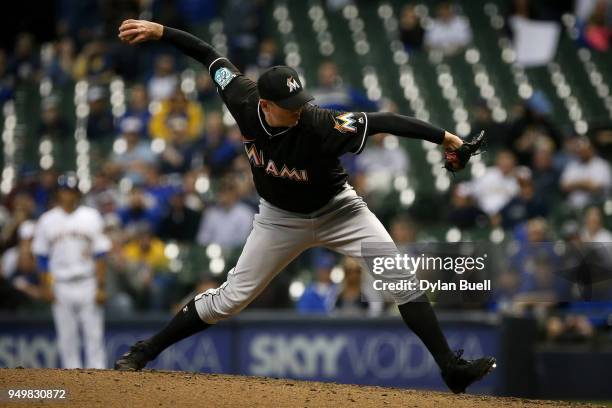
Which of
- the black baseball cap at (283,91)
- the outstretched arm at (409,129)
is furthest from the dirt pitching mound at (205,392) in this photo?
the black baseball cap at (283,91)

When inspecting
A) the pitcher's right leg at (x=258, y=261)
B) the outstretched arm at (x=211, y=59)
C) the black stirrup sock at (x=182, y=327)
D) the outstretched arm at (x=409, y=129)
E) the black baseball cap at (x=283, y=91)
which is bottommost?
the black stirrup sock at (x=182, y=327)

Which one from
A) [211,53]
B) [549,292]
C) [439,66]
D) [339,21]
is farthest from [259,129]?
[339,21]

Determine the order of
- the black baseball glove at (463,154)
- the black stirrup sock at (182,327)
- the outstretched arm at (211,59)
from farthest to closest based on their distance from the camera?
1. the black stirrup sock at (182,327)
2. the outstretched arm at (211,59)
3. the black baseball glove at (463,154)

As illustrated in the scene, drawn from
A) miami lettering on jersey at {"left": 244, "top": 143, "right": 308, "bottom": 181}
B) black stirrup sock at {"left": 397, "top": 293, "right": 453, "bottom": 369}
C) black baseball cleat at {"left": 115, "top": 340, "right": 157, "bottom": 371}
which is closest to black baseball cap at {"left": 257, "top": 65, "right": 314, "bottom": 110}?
miami lettering on jersey at {"left": 244, "top": 143, "right": 308, "bottom": 181}

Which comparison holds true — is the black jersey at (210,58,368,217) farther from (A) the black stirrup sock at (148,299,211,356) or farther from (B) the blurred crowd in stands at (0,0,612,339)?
(B) the blurred crowd in stands at (0,0,612,339)

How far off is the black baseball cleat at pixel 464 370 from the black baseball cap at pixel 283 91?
1.59 m

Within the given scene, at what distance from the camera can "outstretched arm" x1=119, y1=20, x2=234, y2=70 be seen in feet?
18.7

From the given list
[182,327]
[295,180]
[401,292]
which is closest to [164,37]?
[295,180]

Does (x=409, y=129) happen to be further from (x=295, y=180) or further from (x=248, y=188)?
(x=248, y=188)

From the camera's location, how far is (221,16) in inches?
598

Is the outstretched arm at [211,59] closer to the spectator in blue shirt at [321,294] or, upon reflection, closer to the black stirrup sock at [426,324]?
the black stirrup sock at [426,324]

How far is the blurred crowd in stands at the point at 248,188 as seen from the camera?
9.66m

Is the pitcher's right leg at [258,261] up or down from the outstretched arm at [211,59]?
down

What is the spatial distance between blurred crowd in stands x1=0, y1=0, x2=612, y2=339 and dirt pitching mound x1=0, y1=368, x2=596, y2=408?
238 cm
